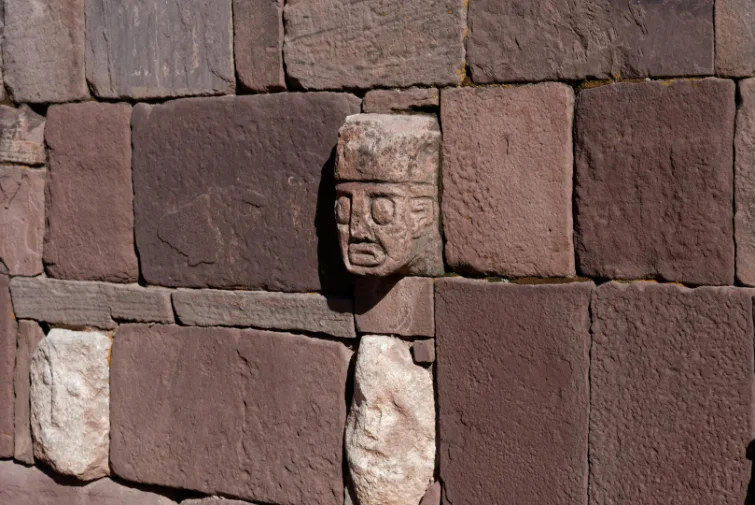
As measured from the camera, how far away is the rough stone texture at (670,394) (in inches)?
124

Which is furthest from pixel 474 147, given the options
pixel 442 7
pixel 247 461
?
pixel 247 461

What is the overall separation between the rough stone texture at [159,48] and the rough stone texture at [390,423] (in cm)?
142

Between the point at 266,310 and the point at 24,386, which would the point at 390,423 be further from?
the point at 24,386

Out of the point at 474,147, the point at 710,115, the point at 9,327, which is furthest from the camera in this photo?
Result: the point at 9,327

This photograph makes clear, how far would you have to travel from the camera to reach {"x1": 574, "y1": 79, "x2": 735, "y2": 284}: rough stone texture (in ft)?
10.2

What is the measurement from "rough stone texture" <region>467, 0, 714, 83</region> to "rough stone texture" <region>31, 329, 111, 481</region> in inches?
92.2

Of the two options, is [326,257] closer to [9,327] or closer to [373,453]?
[373,453]

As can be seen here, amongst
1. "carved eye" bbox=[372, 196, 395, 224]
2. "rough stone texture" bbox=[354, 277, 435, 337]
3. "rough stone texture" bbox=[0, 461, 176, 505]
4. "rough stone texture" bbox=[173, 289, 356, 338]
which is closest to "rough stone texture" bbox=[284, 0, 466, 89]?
"carved eye" bbox=[372, 196, 395, 224]

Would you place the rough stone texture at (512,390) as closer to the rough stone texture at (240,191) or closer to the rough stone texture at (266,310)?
the rough stone texture at (266,310)

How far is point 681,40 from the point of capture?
10.3ft

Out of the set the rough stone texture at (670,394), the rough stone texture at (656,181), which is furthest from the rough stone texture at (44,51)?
the rough stone texture at (670,394)

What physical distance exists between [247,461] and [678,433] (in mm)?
1909

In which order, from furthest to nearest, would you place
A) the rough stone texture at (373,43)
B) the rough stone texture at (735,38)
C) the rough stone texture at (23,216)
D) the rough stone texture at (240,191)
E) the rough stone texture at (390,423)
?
the rough stone texture at (23,216)
the rough stone texture at (240,191)
the rough stone texture at (390,423)
the rough stone texture at (373,43)
the rough stone texture at (735,38)

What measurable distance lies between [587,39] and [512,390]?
1.39 m
